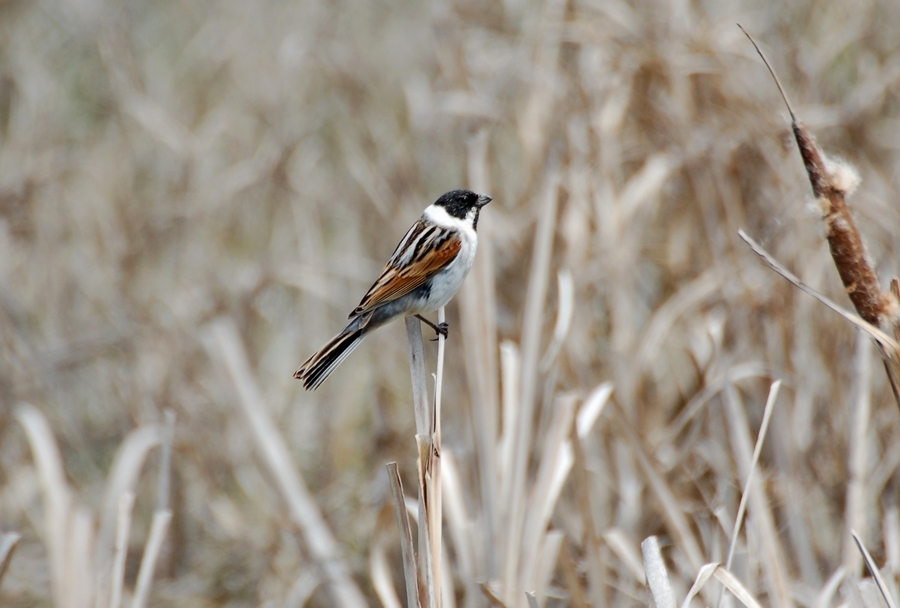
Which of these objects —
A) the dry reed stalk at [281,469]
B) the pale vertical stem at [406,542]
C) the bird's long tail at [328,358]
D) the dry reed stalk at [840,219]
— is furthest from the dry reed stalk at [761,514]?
the dry reed stalk at [281,469]

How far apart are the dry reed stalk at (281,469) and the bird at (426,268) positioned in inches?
25.0

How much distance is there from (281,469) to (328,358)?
36.0 inches

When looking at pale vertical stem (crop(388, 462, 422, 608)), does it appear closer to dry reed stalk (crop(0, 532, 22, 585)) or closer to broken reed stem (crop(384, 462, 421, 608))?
broken reed stem (crop(384, 462, 421, 608))

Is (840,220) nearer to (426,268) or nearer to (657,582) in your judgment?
(657,582)

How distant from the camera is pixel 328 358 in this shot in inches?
73.7

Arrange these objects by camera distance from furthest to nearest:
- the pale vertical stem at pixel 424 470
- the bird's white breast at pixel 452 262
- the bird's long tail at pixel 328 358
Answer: the bird's white breast at pixel 452 262, the bird's long tail at pixel 328 358, the pale vertical stem at pixel 424 470

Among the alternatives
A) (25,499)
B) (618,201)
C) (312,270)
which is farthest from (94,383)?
(618,201)

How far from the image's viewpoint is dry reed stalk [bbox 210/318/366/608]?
8.48 feet

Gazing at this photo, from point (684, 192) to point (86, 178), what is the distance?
3.03 meters

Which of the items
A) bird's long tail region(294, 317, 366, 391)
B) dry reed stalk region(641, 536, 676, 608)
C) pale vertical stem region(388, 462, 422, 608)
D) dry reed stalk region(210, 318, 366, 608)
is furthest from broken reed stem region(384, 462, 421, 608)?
dry reed stalk region(210, 318, 366, 608)

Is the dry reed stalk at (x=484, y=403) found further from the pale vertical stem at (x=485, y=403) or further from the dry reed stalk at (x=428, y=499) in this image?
the dry reed stalk at (x=428, y=499)

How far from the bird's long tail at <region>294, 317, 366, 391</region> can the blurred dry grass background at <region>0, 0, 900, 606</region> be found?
1.06 feet

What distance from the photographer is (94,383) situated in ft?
14.1

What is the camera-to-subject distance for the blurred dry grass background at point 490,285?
8.90 feet
